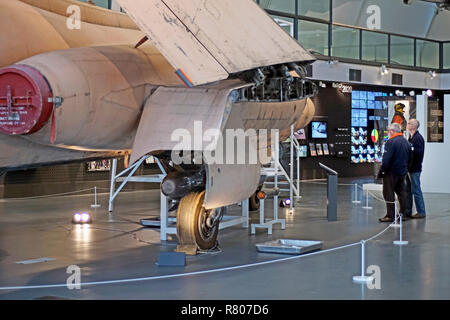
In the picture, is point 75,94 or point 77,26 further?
point 77,26

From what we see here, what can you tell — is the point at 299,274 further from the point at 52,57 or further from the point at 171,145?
the point at 52,57

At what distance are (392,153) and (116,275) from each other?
6.48 metres

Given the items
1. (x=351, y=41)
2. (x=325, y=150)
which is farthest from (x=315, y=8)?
(x=325, y=150)

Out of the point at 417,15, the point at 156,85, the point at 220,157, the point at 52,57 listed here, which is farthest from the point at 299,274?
the point at 417,15

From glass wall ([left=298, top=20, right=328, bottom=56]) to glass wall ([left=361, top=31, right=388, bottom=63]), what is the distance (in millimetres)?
2383

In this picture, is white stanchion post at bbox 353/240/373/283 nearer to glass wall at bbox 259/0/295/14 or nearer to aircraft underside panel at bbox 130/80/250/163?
aircraft underside panel at bbox 130/80/250/163

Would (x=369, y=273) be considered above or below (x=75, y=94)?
below

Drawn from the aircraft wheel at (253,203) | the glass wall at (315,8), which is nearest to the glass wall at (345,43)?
the glass wall at (315,8)

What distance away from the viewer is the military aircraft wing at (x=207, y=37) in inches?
285

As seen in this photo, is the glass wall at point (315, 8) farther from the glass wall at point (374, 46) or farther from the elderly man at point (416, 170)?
the elderly man at point (416, 170)

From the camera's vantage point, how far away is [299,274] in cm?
781

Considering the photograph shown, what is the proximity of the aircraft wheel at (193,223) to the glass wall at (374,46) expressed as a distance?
62.2 feet

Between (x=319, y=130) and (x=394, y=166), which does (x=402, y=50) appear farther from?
(x=394, y=166)

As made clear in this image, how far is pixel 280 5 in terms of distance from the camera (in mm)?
23531
